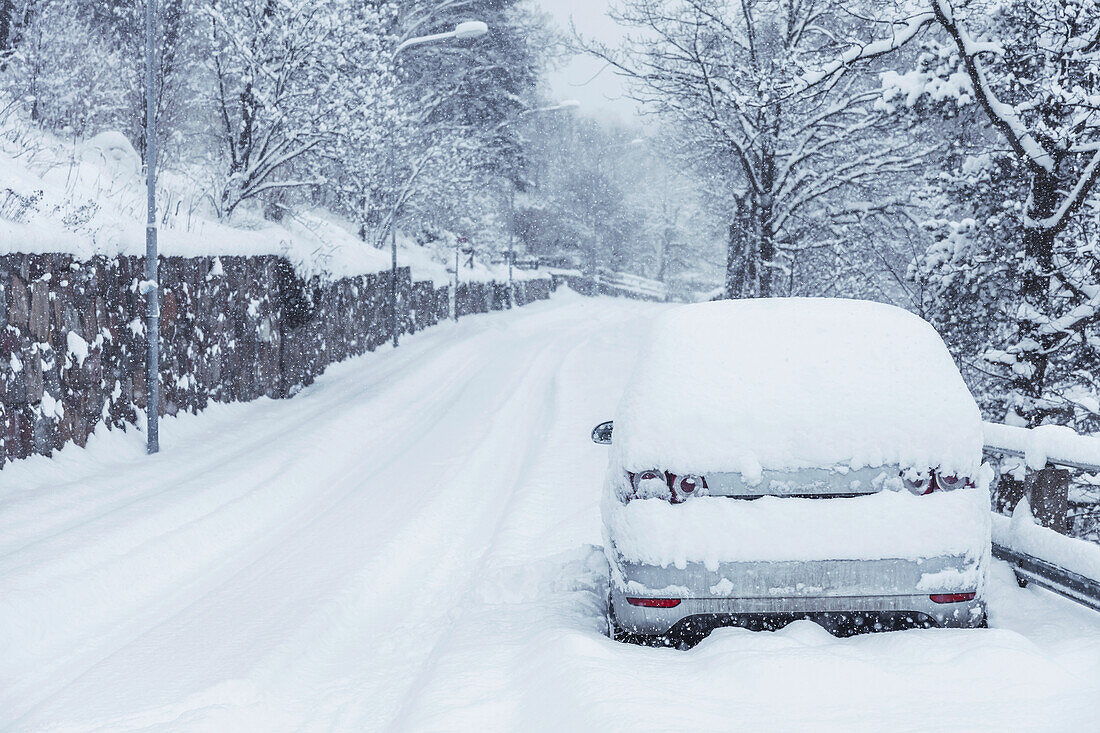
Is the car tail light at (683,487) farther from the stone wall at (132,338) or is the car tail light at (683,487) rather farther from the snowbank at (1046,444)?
the stone wall at (132,338)

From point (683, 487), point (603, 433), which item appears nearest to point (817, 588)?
point (683, 487)

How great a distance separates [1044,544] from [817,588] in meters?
1.86

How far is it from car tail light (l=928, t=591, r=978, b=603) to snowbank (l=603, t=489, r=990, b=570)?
0.17 metres

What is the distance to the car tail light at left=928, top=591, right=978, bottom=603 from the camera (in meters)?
3.99

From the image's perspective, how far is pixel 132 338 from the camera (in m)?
10.8

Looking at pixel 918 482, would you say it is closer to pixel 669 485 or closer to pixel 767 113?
pixel 669 485

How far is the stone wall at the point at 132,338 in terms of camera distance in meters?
8.62

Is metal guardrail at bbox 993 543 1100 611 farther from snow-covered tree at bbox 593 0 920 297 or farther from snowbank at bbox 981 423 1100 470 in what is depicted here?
snow-covered tree at bbox 593 0 920 297

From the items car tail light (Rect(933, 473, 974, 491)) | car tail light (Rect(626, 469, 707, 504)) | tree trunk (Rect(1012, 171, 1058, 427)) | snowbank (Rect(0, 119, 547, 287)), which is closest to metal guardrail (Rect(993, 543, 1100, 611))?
car tail light (Rect(933, 473, 974, 491))

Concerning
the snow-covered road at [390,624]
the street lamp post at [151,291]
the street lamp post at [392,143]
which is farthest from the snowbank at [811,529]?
the street lamp post at [392,143]

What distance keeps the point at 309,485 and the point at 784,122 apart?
12.3 m

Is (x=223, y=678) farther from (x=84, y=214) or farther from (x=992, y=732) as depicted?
(x=84, y=214)

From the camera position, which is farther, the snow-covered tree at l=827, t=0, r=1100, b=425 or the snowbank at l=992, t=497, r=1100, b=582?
the snow-covered tree at l=827, t=0, r=1100, b=425

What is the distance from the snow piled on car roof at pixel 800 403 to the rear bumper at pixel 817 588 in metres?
0.43
